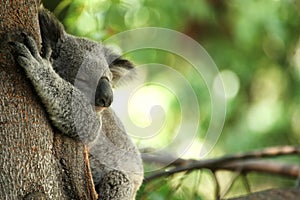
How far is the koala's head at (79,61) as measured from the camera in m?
3.00

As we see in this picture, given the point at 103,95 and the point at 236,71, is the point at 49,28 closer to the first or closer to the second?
the point at 103,95

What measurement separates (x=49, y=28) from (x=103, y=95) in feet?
1.37

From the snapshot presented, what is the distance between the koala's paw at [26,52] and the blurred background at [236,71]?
2.05 metres

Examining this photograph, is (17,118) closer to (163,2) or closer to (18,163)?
(18,163)

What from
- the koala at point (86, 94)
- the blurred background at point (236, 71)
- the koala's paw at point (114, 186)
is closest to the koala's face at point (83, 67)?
the koala at point (86, 94)

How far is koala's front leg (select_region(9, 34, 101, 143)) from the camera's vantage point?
2.39 metres

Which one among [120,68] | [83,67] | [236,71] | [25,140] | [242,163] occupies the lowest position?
[236,71]

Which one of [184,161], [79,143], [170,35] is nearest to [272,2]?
[170,35]

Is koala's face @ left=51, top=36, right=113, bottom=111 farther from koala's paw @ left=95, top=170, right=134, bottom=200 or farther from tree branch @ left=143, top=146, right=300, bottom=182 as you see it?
tree branch @ left=143, top=146, right=300, bottom=182

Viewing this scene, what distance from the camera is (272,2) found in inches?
259

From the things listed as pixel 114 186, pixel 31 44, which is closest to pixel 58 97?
pixel 31 44

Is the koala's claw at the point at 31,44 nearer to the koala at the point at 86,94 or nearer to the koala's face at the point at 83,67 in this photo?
the koala at the point at 86,94

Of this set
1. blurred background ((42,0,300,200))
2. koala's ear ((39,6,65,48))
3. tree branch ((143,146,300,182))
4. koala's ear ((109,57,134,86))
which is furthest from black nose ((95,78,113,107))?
A: blurred background ((42,0,300,200))

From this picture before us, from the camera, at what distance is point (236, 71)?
25.2 feet
